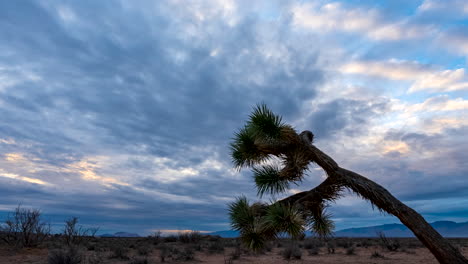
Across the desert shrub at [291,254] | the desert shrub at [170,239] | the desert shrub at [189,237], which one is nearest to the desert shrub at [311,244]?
the desert shrub at [291,254]

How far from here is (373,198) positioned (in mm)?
8359

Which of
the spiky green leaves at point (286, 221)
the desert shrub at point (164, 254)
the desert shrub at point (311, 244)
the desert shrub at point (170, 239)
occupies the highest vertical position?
the spiky green leaves at point (286, 221)

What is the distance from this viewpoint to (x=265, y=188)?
913 cm

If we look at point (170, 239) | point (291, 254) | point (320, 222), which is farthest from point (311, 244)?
point (320, 222)

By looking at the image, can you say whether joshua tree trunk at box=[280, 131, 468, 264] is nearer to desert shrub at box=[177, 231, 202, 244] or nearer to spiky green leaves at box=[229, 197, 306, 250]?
spiky green leaves at box=[229, 197, 306, 250]

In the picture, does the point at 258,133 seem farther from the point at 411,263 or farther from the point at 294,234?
the point at 411,263

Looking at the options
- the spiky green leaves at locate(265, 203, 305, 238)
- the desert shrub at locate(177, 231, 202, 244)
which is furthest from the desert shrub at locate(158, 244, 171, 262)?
the spiky green leaves at locate(265, 203, 305, 238)

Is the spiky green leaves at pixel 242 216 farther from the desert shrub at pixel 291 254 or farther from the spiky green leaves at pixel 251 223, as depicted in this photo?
the desert shrub at pixel 291 254

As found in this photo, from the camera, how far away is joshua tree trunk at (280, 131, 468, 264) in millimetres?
7770

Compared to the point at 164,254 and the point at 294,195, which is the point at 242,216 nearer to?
the point at 294,195

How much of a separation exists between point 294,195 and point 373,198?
2004 mm

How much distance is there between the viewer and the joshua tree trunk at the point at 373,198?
7.77 m

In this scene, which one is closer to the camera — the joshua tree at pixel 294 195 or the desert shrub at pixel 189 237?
the joshua tree at pixel 294 195

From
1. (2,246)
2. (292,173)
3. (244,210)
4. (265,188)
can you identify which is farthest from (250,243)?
(2,246)
